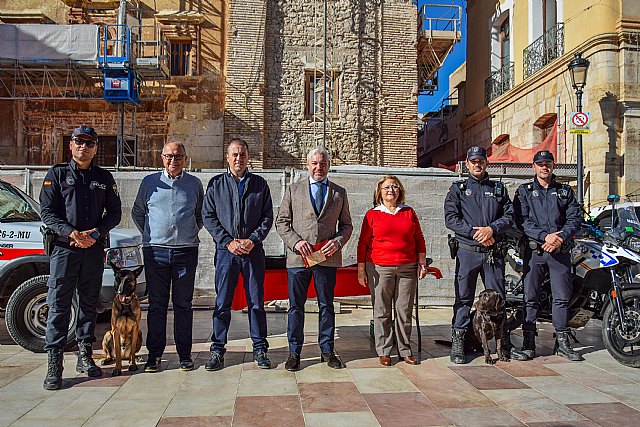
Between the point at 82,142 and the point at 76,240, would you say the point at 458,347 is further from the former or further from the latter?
the point at 82,142

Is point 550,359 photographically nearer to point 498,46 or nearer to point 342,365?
point 342,365

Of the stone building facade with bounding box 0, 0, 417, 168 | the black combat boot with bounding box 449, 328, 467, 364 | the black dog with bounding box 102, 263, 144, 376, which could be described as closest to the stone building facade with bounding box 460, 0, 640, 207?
the stone building facade with bounding box 0, 0, 417, 168

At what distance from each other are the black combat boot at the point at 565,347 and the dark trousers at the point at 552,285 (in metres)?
0.08

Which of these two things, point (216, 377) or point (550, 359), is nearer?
point (216, 377)

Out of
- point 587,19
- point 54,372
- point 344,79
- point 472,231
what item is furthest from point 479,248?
point 344,79

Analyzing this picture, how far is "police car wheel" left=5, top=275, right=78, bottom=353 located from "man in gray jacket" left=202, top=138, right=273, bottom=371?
5.66 feet

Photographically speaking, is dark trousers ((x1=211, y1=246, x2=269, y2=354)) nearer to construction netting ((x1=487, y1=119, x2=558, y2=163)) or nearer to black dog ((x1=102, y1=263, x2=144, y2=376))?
black dog ((x1=102, y1=263, x2=144, y2=376))

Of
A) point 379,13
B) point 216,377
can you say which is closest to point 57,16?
point 379,13

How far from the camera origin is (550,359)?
249 inches

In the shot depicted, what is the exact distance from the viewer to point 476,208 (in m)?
6.22

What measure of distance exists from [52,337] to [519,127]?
56.8ft

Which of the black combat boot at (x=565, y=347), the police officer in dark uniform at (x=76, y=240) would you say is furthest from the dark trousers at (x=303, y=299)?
the black combat boot at (x=565, y=347)

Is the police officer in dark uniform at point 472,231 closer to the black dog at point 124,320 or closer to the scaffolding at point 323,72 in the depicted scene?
the black dog at point 124,320

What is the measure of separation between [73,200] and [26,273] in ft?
6.31
